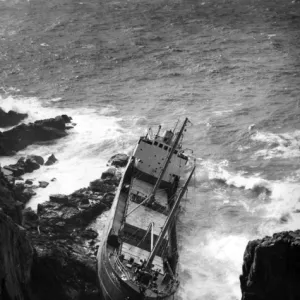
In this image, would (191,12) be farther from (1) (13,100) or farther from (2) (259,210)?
(2) (259,210)

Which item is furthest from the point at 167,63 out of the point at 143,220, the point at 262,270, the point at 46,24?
the point at 262,270

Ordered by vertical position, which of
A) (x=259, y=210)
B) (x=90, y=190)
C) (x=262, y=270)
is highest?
(x=262, y=270)

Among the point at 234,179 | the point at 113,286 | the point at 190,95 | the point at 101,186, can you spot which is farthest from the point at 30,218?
the point at 190,95

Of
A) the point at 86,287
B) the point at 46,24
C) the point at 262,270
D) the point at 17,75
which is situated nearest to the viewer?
the point at 262,270

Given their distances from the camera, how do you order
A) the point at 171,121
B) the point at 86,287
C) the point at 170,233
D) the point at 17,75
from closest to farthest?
the point at 86,287 → the point at 170,233 → the point at 171,121 → the point at 17,75

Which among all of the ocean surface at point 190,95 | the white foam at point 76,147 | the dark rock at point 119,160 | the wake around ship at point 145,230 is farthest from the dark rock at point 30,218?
the dark rock at point 119,160

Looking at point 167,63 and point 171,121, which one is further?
point 167,63

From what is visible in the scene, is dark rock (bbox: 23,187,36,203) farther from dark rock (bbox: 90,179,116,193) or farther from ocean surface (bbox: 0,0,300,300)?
dark rock (bbox: 90,179,116,193)
